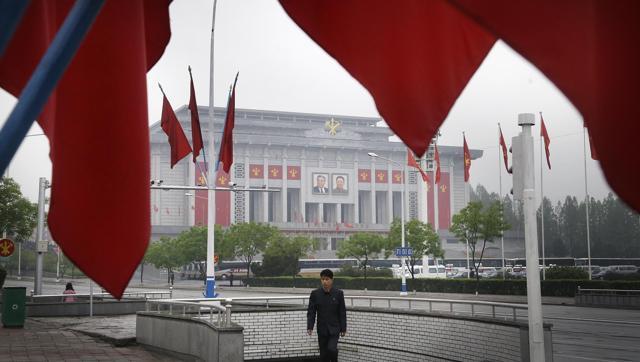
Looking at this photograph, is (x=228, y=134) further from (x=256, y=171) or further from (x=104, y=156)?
A: (x=256, y=171)

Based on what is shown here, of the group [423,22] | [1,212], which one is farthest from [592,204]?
[423,22]

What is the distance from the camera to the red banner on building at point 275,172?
111m

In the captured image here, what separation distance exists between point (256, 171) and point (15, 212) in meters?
66.6

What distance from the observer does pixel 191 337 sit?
541 inches

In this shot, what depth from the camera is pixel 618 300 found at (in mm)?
32656

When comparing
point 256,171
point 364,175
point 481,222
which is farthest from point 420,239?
point 364,175

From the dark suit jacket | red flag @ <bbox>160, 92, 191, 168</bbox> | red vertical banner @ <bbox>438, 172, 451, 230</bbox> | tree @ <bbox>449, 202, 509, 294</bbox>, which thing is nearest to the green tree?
tree @ <bbox>449, 202, 509, 294</bbox>

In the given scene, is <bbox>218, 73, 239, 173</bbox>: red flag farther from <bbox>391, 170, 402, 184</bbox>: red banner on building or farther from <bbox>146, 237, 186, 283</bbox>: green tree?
<bbox>391, 170, 402, 184</bbox>: red banner on building

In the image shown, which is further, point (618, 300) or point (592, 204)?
point (592, 204)

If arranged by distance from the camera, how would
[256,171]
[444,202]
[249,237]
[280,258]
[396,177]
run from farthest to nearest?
[444,202], [396,177], [256,171], [249,237], [280,258]

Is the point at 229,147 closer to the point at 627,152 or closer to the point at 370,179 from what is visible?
the point at 627,152

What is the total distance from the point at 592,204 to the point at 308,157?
147 feet

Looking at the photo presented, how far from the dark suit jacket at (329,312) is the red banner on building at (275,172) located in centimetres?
10049

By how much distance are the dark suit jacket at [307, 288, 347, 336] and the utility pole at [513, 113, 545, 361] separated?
9.44 ft
